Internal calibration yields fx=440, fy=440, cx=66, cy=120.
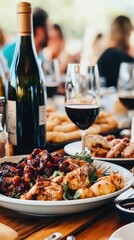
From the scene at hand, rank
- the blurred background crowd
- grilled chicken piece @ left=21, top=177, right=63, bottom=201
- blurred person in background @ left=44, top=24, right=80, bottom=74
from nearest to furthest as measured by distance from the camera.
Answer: grilled chicken piece @ left=21, top=177, right=63, bottom=201 → the blurred background crowd → blurred person in background @ left=44, top=24, right=80, bottom=74

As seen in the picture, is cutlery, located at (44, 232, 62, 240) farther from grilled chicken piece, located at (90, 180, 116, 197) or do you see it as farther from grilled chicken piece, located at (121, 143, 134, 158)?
grilled chicken piece, located at (121, 143, 134, 158)

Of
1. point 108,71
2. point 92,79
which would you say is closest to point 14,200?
point 92,79

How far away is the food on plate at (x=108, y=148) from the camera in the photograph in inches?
48.1

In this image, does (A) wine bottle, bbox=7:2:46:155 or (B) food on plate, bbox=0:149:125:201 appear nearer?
(B) food on plate, bbox=0:149:125:201

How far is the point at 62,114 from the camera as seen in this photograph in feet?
5.78

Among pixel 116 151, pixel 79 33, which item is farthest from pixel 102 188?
pixel 79 33

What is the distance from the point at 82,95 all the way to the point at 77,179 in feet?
1.45

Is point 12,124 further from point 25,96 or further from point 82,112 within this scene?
point 82,112

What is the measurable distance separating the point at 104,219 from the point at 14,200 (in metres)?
0.19

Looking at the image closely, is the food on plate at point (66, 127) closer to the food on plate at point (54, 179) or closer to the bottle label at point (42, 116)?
the bottle label at point (42, 116)

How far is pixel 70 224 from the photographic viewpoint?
2.72 feet

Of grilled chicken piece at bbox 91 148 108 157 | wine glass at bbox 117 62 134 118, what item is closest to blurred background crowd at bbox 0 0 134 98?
wine glass at bbox 117 62 134 118

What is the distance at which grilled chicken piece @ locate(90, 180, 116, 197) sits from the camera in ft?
2.76

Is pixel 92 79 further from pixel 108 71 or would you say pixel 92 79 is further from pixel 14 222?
pixel 108 71
